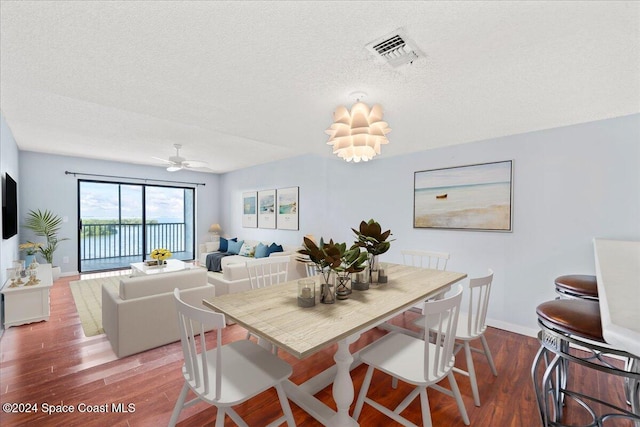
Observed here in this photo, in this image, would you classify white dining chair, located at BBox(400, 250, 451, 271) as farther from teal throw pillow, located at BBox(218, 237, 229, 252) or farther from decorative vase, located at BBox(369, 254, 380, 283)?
teal throw pillow, located at BBox(218, 237, 229, 252)

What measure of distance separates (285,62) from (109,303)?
8.66 ft

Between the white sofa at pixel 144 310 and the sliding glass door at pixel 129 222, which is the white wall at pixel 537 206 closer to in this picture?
the white sofa at pixel 144 310

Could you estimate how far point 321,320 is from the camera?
4.50 ft

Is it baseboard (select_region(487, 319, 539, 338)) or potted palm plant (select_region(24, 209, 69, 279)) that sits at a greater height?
potted palm plant (select_region(24, 209, 69, 279))

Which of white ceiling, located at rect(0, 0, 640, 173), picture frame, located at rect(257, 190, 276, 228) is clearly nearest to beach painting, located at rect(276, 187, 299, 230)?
picture frame, located at rect(257, 190, 276, 228)

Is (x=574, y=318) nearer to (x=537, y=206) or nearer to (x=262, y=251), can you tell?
(x=537, y=206)

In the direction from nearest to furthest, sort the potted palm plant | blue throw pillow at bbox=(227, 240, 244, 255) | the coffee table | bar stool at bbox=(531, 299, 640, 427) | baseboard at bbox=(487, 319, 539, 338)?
bar stool at bbox=(531, 299, 640, 427) < baseboard at bbox=(487, 319, 539, 338) < the coffee table < the potted palm plant < blue throw pillow at bbox=(227, 240, 244, 255)

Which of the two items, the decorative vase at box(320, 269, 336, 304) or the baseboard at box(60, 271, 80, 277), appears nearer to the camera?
the decorative vase at box(320, 269, 336, 304)

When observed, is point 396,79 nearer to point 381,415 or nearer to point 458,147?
point 458,147

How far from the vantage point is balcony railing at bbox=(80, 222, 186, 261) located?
6308mm

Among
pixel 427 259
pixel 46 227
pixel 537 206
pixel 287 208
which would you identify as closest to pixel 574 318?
pixel 537 206

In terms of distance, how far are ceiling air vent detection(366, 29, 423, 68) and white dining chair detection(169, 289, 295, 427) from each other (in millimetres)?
→ 1541

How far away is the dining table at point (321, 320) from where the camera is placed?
121 centimetres

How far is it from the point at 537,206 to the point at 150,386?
390cm
